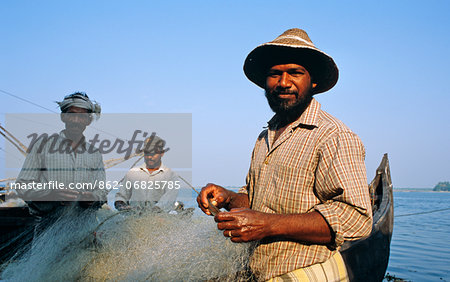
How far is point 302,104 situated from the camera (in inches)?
74.7

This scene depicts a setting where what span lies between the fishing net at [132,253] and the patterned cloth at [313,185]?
0.21 m

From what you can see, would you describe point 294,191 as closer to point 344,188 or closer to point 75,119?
point 344,188

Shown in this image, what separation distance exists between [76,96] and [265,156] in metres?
2.82

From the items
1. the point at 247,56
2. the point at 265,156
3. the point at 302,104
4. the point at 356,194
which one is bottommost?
the point at 356,194

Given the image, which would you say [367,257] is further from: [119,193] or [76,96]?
[119,193]

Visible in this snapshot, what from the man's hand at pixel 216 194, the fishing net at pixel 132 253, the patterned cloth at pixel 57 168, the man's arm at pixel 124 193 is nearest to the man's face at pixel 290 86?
the man's hand at pixel 216 194

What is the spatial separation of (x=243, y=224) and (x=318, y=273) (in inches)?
20.8

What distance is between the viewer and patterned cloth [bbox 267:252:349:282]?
166 centimetres

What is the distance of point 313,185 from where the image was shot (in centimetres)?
168

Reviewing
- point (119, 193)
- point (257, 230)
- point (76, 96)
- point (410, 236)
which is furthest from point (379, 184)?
point (410, 236)

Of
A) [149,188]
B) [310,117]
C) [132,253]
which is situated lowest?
[132,253]

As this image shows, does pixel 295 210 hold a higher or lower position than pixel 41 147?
lower

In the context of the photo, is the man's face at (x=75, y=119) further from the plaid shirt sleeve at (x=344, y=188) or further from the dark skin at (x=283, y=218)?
the plaid shirt sleeve at (x=344, y=188)

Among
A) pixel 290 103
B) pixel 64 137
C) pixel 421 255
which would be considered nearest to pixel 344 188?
pixel 290 103
